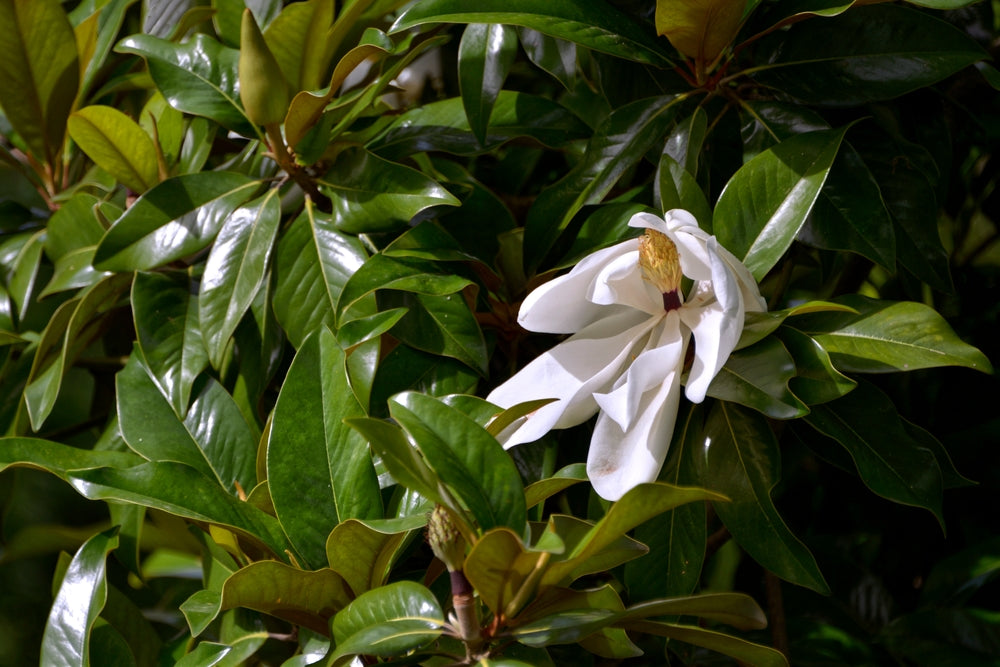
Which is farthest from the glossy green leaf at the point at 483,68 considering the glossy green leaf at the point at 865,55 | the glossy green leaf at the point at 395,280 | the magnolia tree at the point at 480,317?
the glossy green leaf at the point at 865,55

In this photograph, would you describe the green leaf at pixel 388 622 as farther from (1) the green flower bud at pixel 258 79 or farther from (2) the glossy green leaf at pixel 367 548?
(1) the green flower bud at pixel 258 79

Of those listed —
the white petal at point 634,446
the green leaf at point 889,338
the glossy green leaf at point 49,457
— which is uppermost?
the green leaf at point 889,338

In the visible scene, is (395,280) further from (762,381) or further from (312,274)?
(762,381)

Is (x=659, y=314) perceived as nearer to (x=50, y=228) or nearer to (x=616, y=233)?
(x=616, y=233)

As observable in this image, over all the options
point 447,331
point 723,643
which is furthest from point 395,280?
point 723,643

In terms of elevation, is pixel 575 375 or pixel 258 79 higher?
pixel 258 79
